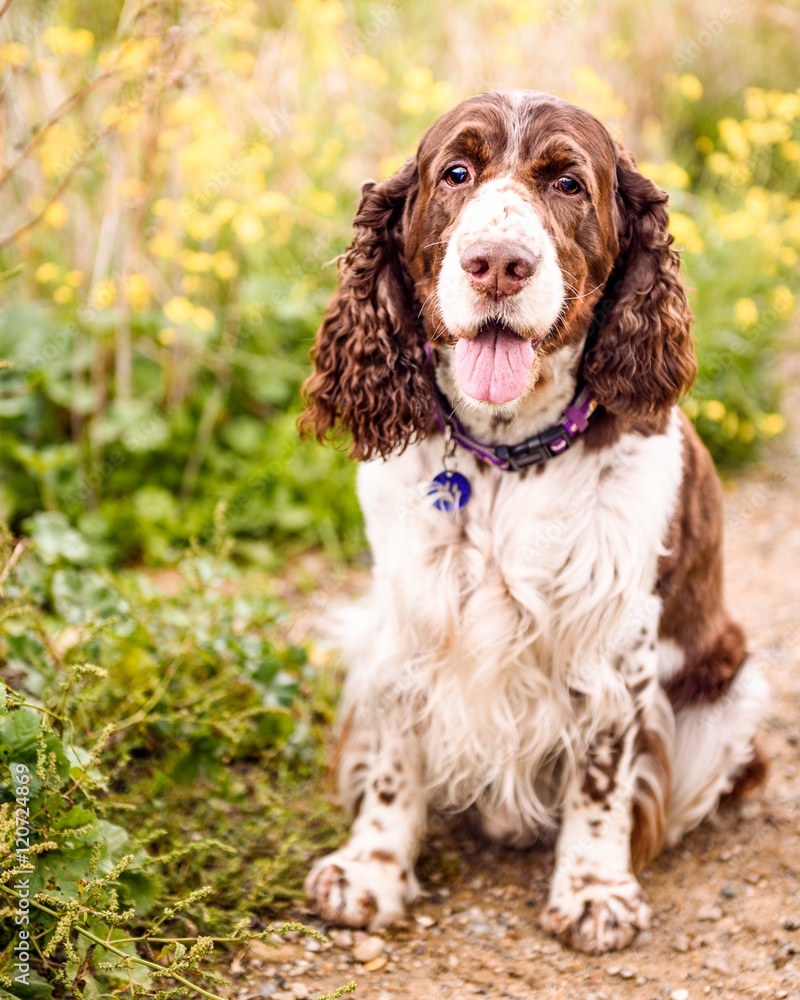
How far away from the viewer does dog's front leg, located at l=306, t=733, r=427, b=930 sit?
2695 mm

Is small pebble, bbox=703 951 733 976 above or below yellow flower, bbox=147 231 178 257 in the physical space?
below

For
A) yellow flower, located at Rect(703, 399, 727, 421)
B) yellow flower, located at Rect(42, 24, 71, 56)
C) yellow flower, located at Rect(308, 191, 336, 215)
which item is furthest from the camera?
yellow flower, located at Rect(308, 191, 336, 215)

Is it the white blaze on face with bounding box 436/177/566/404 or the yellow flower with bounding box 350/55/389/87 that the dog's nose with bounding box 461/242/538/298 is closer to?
the white blaze on face with bounding box 436/177/566/404

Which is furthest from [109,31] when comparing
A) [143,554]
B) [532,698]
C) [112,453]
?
[532,698]

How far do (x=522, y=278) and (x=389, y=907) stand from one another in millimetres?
1518

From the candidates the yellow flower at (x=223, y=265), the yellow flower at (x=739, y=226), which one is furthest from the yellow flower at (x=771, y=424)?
the yellow flower at (x=223, y=265)

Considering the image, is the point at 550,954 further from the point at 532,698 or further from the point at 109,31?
the point at 109,31

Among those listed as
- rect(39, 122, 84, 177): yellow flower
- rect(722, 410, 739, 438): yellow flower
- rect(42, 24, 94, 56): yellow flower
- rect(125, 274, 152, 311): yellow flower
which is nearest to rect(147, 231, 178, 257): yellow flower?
rect(125, 274, 152, 311): yellow flower

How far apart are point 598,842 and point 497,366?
1.20m

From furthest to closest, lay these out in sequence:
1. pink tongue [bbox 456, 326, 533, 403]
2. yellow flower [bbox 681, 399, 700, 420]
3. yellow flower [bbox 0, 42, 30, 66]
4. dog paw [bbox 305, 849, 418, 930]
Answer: yellow flower [bbox 681, 399, 700, 420], yellow flower [bbox 0, 42, 30, 66], dog paw [bbox 305, 849, 418, 930], pink tongue [bbox 456, 326, 533, 403]

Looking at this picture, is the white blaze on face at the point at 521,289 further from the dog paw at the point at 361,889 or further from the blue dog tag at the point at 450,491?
the dog paw at the point at 361,889

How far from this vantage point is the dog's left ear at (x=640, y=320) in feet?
8.23

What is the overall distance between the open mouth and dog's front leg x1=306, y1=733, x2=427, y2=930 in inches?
39.4

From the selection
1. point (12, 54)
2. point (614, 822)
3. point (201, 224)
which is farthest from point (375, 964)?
point (12, 54)
